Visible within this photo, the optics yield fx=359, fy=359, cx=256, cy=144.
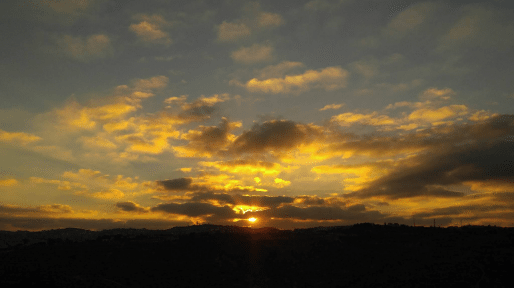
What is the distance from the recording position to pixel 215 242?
39.6 metres

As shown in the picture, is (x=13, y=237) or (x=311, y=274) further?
(x=13, y=237)

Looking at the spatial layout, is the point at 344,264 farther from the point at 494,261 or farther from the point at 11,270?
the point at 11,270

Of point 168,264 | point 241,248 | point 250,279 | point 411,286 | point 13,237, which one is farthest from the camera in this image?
point 13,237

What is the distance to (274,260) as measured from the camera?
1407 inches

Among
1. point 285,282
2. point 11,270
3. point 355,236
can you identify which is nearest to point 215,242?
point 285,282

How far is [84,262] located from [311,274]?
22.2 metres

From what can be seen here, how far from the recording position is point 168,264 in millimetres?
34938

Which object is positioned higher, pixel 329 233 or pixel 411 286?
pixel 329 233

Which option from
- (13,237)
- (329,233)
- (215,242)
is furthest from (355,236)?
(13,237)

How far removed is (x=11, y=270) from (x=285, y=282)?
2555 cm

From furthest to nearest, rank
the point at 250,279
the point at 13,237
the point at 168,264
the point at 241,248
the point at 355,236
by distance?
the point at 13,237 < the point at 355,236 < the point at 241,248 < the point at 168,264 < the point at 250,279

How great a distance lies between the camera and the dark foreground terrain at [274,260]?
31.6 metres

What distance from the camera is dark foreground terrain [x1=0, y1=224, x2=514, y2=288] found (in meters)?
31.6

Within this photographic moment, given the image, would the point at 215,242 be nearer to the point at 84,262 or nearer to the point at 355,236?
the point at 84,262
